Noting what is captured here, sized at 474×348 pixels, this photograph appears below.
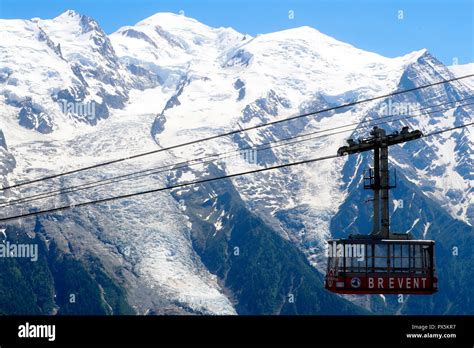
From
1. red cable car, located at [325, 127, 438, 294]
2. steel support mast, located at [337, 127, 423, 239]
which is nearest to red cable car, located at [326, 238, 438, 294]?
red cable car, located at [325, 127, 438, 294]

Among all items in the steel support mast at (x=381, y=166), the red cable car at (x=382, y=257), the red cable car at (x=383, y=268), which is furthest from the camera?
the steel support mast at (x=381, y=166)

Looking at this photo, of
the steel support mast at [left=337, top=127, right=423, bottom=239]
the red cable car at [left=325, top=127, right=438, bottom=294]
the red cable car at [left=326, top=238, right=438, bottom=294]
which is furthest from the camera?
the steel support mast at [left=337, top=127, right=423, bottom=239]

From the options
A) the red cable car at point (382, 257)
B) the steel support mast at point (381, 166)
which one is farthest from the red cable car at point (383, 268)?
the steel support mast at point (381, 166)

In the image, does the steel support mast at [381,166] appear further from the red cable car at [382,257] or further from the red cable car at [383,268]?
the red cable car at [383,268]

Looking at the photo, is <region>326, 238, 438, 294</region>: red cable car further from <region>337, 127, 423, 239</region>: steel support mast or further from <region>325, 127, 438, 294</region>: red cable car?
<region>337, 127, 423, 239</region>: steel support mast
